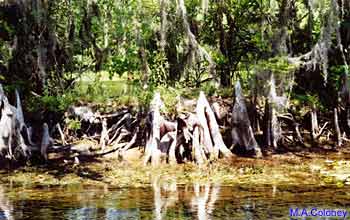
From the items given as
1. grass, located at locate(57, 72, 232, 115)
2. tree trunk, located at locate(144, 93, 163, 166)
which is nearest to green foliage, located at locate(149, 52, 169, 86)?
grass, located at locate(57, 72, 232, 115)

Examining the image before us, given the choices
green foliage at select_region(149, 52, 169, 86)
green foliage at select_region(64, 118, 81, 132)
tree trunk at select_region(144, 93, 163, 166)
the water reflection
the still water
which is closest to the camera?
the still water

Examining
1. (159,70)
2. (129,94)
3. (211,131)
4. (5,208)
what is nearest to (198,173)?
(211,131)

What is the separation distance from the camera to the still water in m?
9.38

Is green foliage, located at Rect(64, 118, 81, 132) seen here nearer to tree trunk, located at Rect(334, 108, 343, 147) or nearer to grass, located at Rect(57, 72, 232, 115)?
grass, located at Rect(57, 72, 232, 115)

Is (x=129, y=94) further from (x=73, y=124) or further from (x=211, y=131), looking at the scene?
(x=211, y=131)

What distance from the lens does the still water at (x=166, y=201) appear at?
369 inches

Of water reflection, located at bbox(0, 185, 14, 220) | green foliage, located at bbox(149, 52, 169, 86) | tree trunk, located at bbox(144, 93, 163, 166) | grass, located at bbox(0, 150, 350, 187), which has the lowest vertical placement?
water reflection, located at bbox(0, 185, 14, 220)

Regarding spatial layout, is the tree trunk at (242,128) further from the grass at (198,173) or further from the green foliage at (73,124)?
the green foliage at (73,124)

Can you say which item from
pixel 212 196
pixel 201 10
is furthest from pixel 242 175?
pixel 201 10

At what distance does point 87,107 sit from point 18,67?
2.13 metres

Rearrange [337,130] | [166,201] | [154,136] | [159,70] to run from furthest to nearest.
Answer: [159,70]
[337,130]
[154,136]
[166,201]

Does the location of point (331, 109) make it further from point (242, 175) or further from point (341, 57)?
point (242, 175)

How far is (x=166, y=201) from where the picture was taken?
34.0ft

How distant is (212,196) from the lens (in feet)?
35.3
